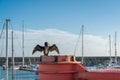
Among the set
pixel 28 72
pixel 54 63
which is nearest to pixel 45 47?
pixel 54 63

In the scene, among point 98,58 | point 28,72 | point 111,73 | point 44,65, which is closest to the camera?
point 111,73

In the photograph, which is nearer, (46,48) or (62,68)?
(62,68)

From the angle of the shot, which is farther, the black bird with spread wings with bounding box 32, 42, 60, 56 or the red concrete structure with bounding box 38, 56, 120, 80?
the black bird with spread wings with bounding box 32, 42, 60, 56

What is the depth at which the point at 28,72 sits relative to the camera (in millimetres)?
116312

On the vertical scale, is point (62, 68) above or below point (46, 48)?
below

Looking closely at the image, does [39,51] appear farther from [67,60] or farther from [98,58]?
[98,58]

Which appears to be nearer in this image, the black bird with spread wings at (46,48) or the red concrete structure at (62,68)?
the red concrete structure at (62,68)

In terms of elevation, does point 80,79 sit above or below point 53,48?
below

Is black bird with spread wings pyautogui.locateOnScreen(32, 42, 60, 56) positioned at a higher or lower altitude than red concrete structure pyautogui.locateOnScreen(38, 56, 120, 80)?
higher

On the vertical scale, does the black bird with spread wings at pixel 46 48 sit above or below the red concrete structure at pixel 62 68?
above

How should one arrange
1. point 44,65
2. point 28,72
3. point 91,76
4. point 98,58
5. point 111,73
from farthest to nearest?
point 98,58 → point 28,72 → point 44,65 → point 91,76 → point 111,73

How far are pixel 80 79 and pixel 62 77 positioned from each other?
2.37ft

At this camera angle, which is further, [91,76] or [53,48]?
[53,48]

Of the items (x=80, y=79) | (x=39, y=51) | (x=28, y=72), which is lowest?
(x=28, y=72)
